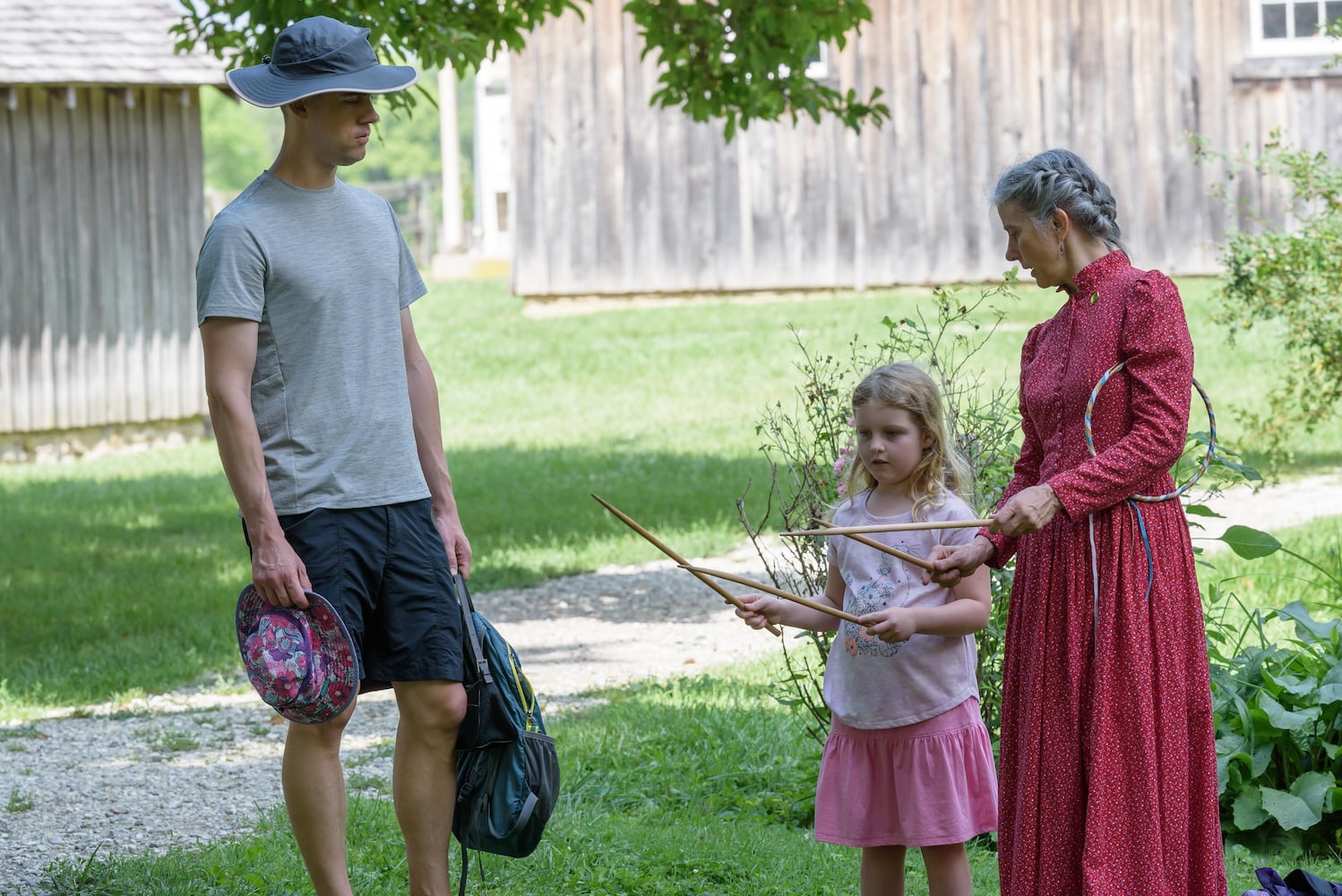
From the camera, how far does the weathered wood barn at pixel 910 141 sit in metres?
16.4

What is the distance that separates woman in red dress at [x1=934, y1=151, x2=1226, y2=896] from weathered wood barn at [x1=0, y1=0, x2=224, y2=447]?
11842mm

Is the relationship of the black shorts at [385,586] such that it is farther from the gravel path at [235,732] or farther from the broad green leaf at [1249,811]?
the broad green leaf at [1249,811]

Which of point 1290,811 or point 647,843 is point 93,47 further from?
point 1290,811

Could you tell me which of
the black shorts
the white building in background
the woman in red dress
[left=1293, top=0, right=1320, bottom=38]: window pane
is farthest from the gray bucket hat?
the white building in background

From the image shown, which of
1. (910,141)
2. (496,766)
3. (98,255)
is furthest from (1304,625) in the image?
(910,141)

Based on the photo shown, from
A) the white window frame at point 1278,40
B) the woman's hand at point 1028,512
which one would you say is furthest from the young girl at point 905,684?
the white window frame at point 1278,40

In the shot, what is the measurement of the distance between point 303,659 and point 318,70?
124 centimetres

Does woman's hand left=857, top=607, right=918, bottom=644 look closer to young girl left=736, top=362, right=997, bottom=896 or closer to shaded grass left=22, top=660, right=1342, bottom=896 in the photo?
young girl left=736, top=362, right=997, bottom=896

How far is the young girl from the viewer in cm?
306

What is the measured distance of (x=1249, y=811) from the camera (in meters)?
4.00

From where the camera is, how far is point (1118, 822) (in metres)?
2.77

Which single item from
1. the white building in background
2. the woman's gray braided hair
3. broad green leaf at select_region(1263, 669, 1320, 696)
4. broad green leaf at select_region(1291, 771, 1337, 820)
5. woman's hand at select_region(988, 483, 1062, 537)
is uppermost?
the white building in background

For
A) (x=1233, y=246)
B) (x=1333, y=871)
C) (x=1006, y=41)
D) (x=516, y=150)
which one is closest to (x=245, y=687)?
(x=1333, y=871)

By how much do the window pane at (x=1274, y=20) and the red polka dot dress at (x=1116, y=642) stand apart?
15262mm
